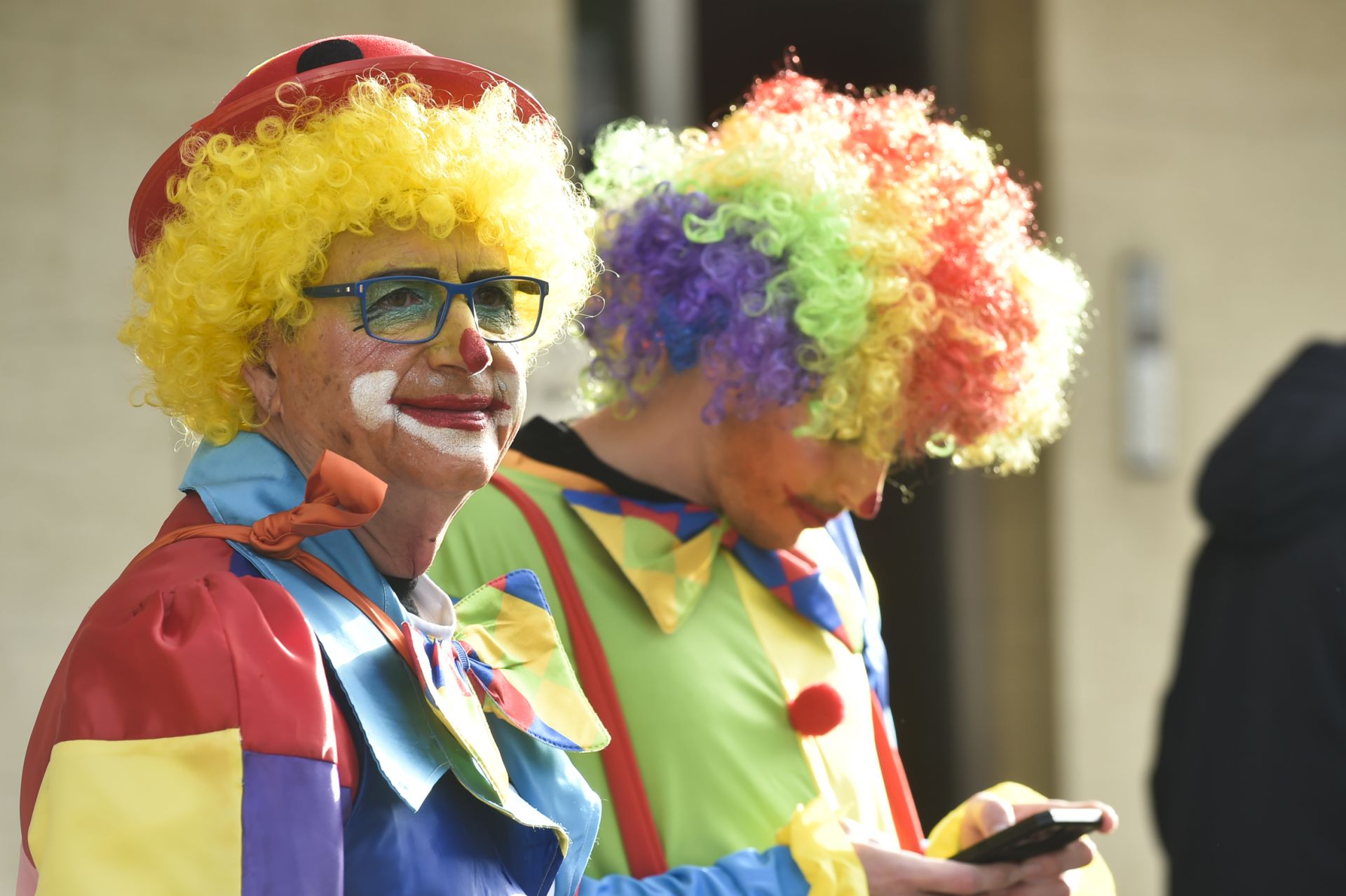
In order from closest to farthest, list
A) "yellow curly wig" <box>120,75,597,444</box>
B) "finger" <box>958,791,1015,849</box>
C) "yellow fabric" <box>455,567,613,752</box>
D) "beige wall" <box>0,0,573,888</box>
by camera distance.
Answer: "yellow curly wig" <box>120,75,597,444</box>, "yellow fabric" <box>455,567,613,752</box>, "finger" <box>958,791,1015,849</box>, "beige wall" <box>0,0,573,888</box>

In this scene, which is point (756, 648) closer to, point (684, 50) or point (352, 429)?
point (352, 429)

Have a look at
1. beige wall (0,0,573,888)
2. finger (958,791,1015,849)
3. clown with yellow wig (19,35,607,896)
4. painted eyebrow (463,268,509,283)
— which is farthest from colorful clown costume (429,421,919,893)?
beige wall (0,0,573,888)

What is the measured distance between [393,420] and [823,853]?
882 mm

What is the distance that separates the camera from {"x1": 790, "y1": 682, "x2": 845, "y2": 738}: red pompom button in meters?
2.45

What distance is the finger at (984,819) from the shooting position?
2.41m

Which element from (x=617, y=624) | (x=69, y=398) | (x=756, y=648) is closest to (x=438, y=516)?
(x=617, y=624)

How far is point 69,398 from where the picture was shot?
4086 mm

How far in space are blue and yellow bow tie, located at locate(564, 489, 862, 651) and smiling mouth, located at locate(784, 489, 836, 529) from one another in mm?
101

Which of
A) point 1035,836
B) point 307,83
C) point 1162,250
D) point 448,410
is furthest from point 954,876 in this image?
point 1162,250

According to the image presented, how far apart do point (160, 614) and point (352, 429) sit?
0.32 metres

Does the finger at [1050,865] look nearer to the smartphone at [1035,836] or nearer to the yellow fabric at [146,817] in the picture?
the smartphone at [1035,836]

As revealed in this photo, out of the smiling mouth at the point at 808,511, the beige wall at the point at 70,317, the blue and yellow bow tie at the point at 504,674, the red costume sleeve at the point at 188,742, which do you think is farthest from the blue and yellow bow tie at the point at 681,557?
the beige wall at the point at 70,317

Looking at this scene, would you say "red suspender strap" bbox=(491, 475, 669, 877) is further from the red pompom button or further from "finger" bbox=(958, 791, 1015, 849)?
"finger" bbox=(958, 791, 1015, 849)

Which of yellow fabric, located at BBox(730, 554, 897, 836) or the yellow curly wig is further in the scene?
yellow fabric, located at BBox(730, 554, 897, 836)
